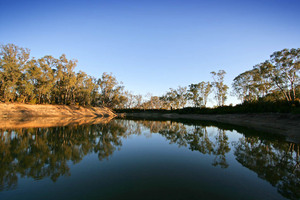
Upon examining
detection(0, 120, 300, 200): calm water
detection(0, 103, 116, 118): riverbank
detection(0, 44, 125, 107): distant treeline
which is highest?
detection(0, 44, 125, 107): distant treeline

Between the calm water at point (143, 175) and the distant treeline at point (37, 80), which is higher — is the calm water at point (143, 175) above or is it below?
below

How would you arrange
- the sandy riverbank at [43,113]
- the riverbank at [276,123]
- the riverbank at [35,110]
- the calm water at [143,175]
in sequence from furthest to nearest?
the riverbank at [35,110] < the sandy riverbank at [43,113] < the riverbank at [276,123] < the calm water at [143,175]

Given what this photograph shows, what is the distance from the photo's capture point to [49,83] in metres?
43.2

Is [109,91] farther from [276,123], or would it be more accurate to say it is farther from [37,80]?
[276,123]

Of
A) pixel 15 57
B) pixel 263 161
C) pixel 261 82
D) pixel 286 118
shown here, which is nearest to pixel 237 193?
pixel 263 161

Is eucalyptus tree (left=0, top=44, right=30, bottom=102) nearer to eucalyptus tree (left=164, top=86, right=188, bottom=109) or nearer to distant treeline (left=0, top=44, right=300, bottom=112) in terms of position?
distant treeline (left=0, top=44, right=300, bottom=112)

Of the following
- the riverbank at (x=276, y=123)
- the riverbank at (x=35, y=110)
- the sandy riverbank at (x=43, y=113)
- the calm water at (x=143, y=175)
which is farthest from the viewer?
the riverbank at (x=35, y=110)

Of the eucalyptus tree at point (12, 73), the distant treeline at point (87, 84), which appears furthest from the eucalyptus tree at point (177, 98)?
the eucalyptus tree at point (12, 73)

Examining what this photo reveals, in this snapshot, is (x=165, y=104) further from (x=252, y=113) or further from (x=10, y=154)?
(x=10, y=154)

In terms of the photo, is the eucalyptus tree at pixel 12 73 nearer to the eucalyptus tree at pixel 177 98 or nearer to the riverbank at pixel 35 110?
the riverbank at pixel 35 110

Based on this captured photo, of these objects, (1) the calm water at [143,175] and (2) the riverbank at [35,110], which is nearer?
(1) the calm water at [143,175]

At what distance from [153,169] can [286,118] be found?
22596 mm

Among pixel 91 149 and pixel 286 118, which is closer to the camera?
pixel 91 149

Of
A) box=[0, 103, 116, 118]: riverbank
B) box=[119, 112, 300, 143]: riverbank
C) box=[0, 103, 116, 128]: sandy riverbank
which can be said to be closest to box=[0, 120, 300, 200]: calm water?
box=[119, 112, 300, 143]: riverbank
